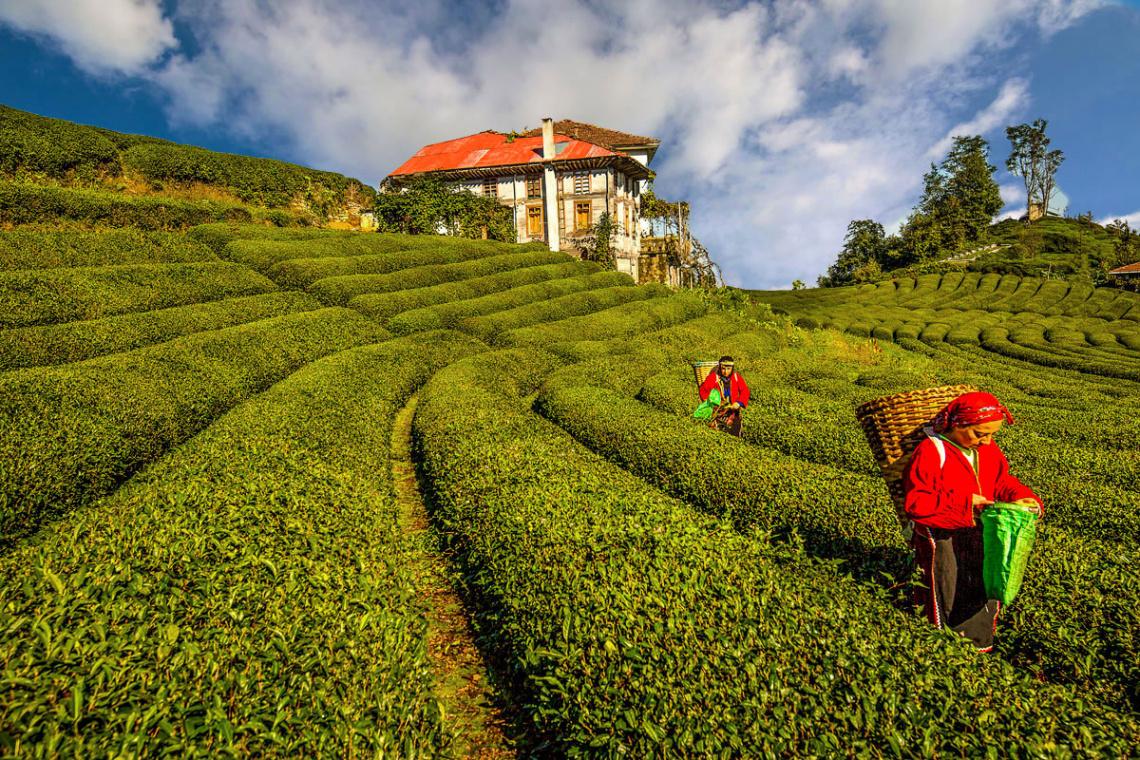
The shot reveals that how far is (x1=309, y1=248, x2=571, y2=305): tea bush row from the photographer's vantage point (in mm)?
18578

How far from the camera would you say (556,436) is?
9.18 m

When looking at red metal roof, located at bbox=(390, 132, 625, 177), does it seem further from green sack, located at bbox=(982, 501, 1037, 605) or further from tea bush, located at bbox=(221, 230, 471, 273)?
green sack, located at bbox=(982, 501, 1037, 605)

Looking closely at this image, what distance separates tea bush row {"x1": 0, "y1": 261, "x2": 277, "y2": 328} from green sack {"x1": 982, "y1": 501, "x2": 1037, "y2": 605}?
18.0 m

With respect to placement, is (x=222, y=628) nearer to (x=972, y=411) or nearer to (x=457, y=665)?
(x=457, y=665)

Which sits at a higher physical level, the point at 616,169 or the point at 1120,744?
the point at 616,169

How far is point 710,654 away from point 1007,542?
2221 mm

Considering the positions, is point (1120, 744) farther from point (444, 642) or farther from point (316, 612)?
point (316, 612)

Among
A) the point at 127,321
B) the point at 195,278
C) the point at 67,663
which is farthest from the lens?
the point at 195,278

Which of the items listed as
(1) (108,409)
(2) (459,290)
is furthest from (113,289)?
(2) (459,290)

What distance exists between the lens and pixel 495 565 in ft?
16.7

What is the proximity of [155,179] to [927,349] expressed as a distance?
129 ft

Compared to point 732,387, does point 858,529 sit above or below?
below

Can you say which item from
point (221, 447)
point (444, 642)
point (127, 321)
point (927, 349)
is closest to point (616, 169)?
point (927, 349)

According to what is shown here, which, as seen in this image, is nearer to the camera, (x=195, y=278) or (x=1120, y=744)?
(x=1120, y=744)
